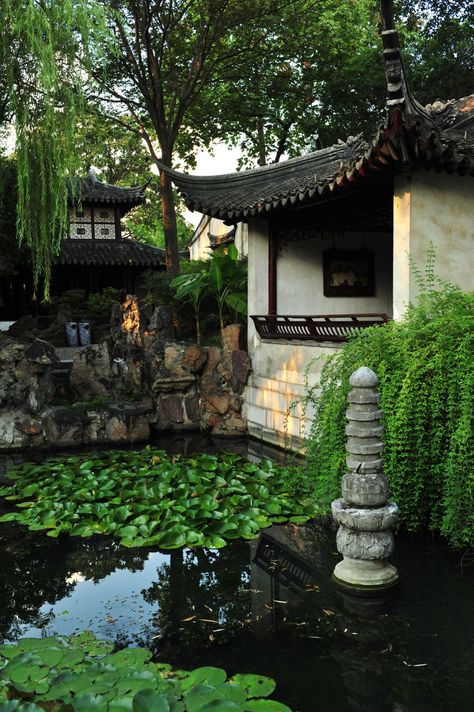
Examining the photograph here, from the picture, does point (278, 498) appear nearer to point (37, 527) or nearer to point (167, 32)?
point (37, 527)

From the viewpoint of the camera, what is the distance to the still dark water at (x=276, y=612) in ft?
10.7

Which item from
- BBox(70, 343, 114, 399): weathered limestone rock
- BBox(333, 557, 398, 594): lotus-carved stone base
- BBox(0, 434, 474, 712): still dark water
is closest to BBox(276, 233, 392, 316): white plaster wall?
BBox(70, 343, 114, 399): weathered limestone rock

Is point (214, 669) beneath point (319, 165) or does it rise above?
beneath

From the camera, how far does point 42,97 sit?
332 inches

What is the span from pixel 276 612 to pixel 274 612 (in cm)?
1

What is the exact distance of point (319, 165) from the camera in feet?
33.3

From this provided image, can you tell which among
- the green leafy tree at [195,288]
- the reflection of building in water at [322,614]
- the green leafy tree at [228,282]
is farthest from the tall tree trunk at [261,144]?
the reflection of building in water at [322,614]

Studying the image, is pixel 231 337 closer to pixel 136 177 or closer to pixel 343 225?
pixel 343 225

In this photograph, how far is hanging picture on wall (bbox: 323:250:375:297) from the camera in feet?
35.0

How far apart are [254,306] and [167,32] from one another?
7975mm

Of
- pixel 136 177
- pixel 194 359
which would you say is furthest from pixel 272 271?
pixel 136 177

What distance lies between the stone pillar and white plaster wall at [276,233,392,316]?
613 cm

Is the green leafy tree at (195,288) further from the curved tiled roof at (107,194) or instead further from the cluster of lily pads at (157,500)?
the curved tiled roof at (107,194)

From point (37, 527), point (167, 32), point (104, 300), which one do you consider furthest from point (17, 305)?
point (37, 527)
